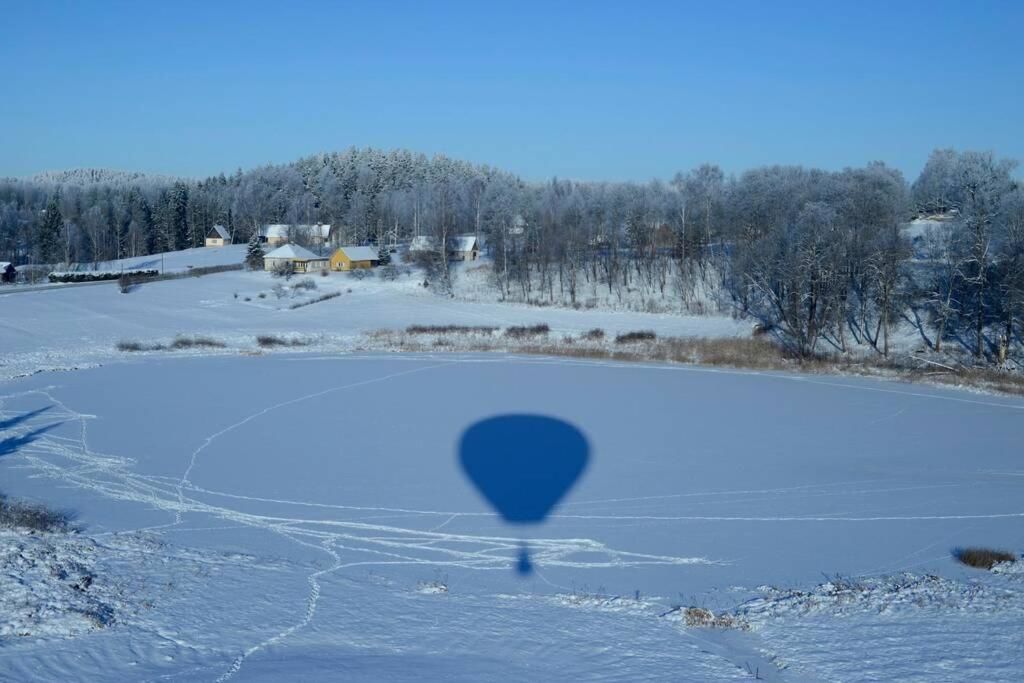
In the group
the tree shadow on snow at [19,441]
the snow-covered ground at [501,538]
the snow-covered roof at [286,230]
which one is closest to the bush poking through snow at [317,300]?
the snow-covered ground at [501,538]

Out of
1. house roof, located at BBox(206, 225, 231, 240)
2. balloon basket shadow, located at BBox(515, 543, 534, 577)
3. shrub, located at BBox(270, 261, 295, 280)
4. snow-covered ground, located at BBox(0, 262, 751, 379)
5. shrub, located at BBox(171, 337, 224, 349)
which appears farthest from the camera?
house roof, located at BBox(206, 225, 231, 240)

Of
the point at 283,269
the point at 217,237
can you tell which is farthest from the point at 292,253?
the point at 217,237

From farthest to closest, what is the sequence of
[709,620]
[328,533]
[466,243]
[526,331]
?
1. [466,243]
2. [526,331]
3. [328,533]
4. [709,620]

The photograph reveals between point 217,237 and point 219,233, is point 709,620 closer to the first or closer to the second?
point 219,233

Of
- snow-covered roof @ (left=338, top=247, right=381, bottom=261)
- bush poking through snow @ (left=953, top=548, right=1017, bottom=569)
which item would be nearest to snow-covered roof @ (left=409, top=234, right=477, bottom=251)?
snow-covered roof @ (left=338, top=247, right=381, bottom=261)

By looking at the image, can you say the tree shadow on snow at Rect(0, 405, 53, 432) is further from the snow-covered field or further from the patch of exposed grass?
the patch of exposed grass

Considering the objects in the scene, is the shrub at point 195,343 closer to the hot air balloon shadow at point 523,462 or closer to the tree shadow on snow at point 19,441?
the tree shadow on snow at point 19,441

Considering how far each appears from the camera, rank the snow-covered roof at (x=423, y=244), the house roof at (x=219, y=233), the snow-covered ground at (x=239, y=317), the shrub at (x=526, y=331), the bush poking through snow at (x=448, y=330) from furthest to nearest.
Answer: the house roof at (x=219, y=233) → the snow-covered roof at (x=423, y=244) → the bush poking through snow at (x=448, y=330) → the shrub at (x=526, y=331) → the snow-covered ground at (x=239, y=317)
